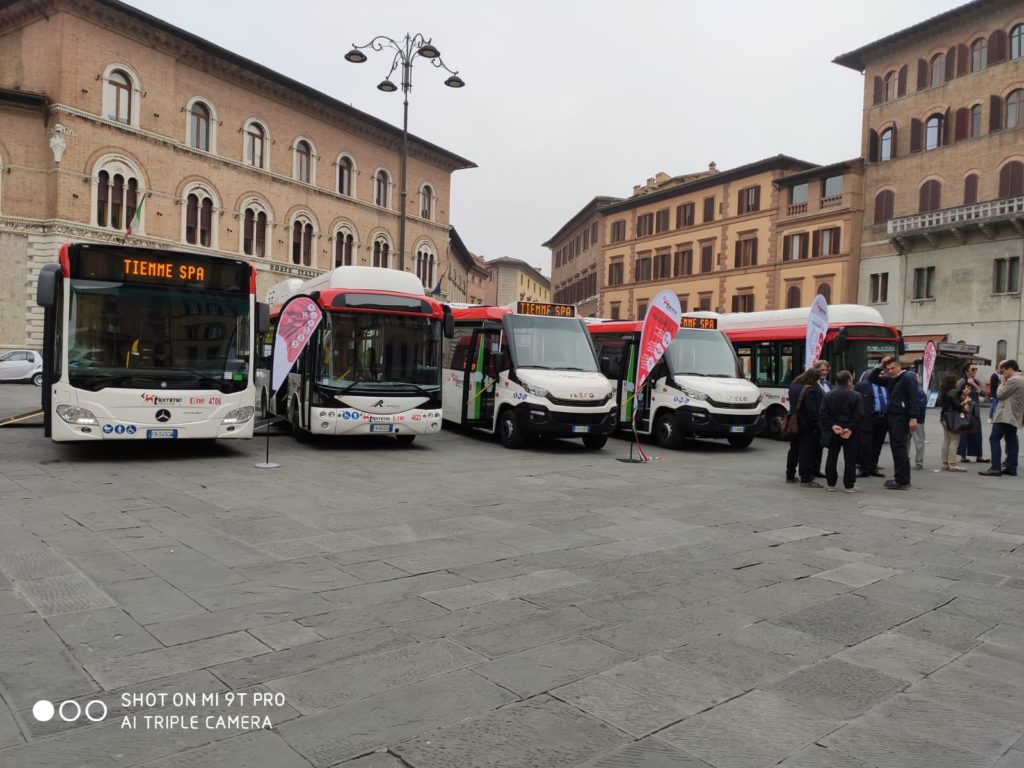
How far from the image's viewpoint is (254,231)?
40281 mm

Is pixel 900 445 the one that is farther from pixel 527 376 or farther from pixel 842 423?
pixel 527 376

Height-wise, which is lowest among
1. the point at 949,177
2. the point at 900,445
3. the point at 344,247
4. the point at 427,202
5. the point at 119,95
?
the point at 900,445

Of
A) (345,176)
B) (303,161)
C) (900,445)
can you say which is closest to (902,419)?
(900,445)

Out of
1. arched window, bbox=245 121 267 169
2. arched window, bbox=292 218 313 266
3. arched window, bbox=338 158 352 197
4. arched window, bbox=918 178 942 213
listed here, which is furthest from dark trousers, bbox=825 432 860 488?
arched window, bbox=338 158 352 197

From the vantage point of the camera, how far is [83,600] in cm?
484

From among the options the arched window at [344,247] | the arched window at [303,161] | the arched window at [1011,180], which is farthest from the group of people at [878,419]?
the arched window at [344,247]

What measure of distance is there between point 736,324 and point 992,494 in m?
10.2

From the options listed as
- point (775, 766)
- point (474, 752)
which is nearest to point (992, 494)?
point (775, 766)

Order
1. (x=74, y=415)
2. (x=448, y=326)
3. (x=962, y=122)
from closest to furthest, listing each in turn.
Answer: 1. (x=74, y=415)
2. (x=448, y=326)
3. (x=962, y=122)

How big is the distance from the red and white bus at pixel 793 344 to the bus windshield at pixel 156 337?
10573 mm

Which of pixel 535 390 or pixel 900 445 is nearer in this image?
pixel 900 445

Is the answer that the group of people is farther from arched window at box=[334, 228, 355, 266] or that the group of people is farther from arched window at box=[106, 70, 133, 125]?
arched window at box=[334, 228, 355, 266]

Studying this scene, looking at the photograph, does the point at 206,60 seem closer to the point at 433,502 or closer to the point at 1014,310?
the point at 433,502

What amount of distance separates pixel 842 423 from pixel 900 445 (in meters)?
1.35
